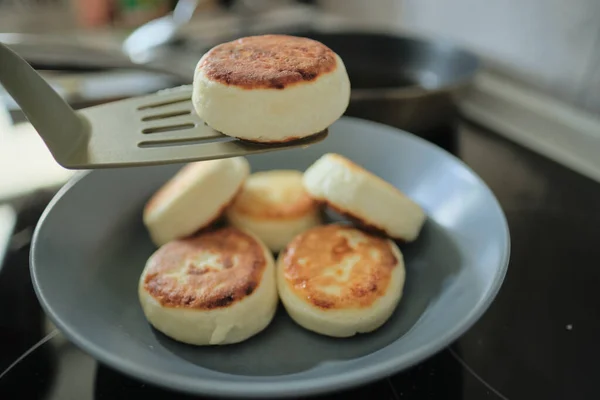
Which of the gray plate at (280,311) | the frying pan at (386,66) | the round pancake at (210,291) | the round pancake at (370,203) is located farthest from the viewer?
the frying pan at (386,66)

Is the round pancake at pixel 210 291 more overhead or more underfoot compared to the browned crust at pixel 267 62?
more underfoot

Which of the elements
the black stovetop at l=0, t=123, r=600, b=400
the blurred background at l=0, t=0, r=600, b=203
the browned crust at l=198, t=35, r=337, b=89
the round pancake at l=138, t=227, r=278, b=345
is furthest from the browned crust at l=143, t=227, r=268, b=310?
the blurred background at l=0, t=0, r=600, b=203

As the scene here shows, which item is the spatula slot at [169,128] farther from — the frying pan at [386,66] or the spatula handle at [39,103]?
the frying pan at [386,66]

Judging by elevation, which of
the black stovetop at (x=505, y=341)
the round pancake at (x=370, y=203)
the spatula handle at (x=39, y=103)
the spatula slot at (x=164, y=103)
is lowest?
the black stovetop at (x=505, y=341)

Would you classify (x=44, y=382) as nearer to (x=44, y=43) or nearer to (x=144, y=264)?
(x=144, y=264)

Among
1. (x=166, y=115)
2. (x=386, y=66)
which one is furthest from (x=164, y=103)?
(x=386, y=66)

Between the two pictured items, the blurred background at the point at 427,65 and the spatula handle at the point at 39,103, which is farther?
the blurred background at the point at 427,65

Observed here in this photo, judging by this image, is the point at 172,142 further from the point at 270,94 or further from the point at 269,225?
the point at 269,225

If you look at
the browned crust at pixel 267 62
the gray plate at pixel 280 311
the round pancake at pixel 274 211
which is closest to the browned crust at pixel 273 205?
the round pancake at pixel 274 211
